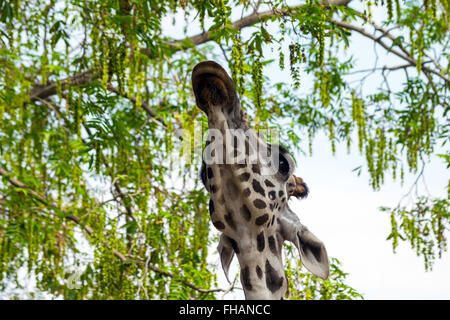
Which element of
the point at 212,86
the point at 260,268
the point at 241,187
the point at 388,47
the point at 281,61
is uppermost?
the point at 388,47

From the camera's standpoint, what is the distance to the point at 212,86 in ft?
5.31

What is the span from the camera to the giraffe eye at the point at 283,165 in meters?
1.83

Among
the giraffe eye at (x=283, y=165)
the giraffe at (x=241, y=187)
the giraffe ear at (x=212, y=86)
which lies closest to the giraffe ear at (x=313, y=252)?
the giraffe at (x=241, y=187)

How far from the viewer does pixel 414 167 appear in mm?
4852

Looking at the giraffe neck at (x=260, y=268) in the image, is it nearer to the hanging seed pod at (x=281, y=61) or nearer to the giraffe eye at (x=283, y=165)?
the giraffe eye at (x=283, y=165)

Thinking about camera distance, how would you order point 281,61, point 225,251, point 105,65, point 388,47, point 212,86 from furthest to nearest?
point 388,47
point 105,65
point 281,61
point 225,251
point 212,86

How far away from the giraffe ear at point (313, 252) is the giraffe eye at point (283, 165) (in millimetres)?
197

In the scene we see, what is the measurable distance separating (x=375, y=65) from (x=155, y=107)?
6.84ft

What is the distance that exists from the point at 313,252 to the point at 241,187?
1.23 feet

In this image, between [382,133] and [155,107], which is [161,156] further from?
[382,133]

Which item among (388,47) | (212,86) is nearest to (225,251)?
(212,86)

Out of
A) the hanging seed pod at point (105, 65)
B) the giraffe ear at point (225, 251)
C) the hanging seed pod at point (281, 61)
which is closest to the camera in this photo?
the giraffe ear at point (225, 251)

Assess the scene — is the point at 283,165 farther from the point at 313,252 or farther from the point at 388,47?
the point at 388,47

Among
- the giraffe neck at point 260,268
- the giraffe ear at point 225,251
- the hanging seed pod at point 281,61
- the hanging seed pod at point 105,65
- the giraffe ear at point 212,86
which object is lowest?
the giraffe neck at point 260,268
